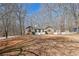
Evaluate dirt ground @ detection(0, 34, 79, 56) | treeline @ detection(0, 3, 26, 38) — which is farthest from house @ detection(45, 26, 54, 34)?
treeline @ detection(0, 3, 26, 38)

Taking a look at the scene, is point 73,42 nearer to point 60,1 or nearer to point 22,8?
point 60,1

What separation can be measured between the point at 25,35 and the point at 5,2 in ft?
1.23

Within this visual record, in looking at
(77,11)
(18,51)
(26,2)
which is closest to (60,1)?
(77,11)

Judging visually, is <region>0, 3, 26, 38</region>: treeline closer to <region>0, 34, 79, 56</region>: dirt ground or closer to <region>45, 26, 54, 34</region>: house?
<region>0, 34, 79, 56</region>: dirt ground

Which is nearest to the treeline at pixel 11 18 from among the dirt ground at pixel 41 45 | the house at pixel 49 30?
the dirt ground at pixel 41 45

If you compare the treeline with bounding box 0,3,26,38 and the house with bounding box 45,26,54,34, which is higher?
the treeline with bounding box 0,3,26,38

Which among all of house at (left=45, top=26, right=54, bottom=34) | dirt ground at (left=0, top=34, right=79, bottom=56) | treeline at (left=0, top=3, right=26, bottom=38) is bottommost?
dirt ground at (left=0, top=34, right=79, bottom=56)

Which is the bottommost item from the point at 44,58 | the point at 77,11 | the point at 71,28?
the point at 44,58

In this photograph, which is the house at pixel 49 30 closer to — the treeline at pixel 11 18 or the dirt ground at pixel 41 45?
the dirt ground at pixel 41 45

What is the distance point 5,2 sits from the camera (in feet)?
6.03

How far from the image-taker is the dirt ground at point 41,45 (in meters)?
1.80

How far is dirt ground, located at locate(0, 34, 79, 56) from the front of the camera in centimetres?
180

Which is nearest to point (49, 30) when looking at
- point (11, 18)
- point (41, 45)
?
point (41, 45)

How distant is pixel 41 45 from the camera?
1820 mm
